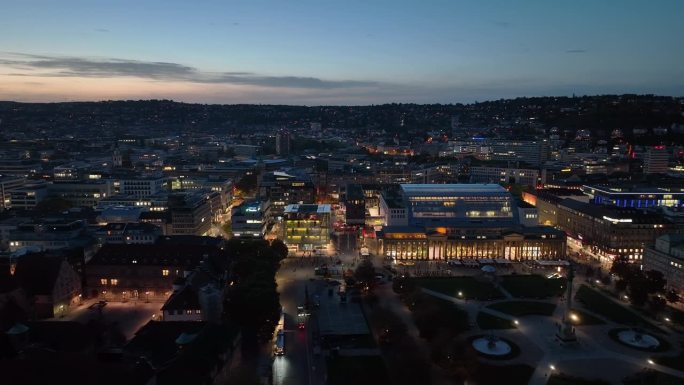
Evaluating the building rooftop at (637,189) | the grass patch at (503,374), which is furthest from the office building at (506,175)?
the grass patch at (503,374)

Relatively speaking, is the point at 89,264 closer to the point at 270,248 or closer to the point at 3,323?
the point at 3,323

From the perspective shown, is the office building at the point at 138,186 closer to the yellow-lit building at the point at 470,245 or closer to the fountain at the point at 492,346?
the yellow-lit building at the point at 470,245

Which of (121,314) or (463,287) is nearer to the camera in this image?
(121,314)

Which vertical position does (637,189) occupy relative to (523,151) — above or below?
below

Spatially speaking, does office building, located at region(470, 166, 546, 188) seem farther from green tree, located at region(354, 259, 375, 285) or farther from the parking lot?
the parking lot

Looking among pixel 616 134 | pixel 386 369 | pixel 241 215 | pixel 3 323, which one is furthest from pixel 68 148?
pixel 616 134

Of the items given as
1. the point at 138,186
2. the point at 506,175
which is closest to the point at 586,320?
the point at 138,186

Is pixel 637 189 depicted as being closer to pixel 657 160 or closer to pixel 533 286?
pixel 533 286
